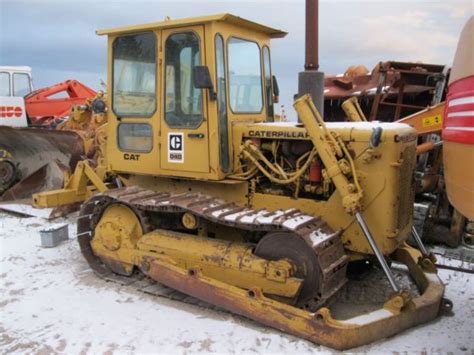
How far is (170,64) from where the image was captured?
4.74 meters

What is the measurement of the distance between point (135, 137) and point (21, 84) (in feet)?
24.2

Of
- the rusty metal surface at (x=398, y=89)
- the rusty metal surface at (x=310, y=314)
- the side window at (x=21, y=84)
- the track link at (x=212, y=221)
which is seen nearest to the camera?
the rusty metal surface at (x=310, y=314)

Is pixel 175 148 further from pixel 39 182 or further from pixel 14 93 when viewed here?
pixel 14 93

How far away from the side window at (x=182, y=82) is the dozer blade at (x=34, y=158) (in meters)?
3.94

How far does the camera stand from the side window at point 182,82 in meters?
4.58

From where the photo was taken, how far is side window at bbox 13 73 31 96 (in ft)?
35.9

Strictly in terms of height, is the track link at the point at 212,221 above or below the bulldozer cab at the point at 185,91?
below

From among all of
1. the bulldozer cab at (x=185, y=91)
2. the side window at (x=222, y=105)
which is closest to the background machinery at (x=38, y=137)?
the bulldozer cab at (x=185, y=91)

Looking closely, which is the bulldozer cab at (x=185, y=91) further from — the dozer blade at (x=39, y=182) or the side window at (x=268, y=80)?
the dozer blade at (x=39, y=182)

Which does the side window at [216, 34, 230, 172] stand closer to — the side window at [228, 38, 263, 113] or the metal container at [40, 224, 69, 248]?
the side window at [228, 38, 263, 113]

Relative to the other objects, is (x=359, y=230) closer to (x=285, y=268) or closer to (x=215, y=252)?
(x=285, y=268)

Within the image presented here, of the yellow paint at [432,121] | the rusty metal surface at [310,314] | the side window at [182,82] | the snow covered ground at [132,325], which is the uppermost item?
the side window at [182,82]

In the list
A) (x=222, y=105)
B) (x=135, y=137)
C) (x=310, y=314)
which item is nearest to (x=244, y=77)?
(x=222, y=105)

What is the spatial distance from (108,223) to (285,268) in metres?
1.99
